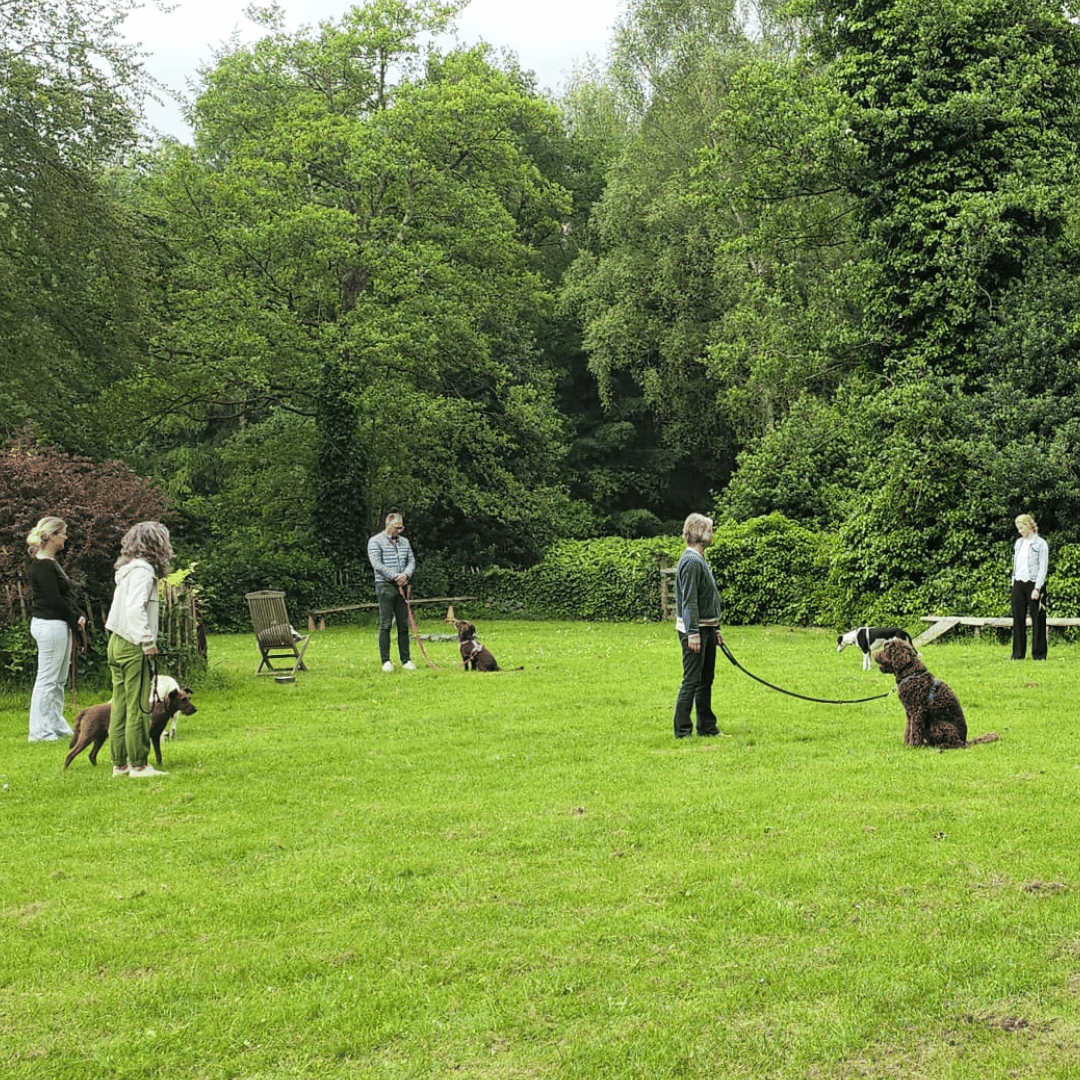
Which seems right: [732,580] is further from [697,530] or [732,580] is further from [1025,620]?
[697,530]

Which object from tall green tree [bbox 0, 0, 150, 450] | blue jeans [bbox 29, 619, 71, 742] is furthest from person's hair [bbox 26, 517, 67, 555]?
tall green tree [bbox 0, 0, 150, 450]

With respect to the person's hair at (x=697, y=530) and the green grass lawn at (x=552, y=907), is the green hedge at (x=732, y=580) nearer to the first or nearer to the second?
the person's hair at (x=697, y=530)

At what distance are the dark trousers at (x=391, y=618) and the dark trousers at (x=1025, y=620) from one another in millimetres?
7892

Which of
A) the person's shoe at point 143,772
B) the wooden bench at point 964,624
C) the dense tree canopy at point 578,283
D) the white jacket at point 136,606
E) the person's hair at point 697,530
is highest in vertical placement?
the dense tree canopy at point 578,283

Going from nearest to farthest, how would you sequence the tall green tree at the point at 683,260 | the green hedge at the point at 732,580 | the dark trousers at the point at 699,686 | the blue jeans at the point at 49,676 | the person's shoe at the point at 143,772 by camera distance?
the person's shoe at the point at 143,772 < the dark trousers at the point at 699,686 < the blue jeans at the point at 49,676 < the green hedge at the point at 732,580 < the tall green tree at the point at 683,260

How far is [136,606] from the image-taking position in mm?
8430

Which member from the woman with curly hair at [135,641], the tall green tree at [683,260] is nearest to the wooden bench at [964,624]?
the tall green tree at [683,260]

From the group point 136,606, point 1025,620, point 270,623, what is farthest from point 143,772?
point 1025,620

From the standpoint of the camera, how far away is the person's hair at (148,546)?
8.49 metres

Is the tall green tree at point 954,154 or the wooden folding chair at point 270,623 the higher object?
the tall green tree at point 954,154

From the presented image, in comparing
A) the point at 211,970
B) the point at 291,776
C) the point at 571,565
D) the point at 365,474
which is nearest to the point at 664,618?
the point at 571,565

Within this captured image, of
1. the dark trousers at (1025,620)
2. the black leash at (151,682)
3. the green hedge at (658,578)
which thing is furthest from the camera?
the green hedge at (658,578)

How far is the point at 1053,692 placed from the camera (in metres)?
12.1

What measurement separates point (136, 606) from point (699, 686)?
4.47 m
